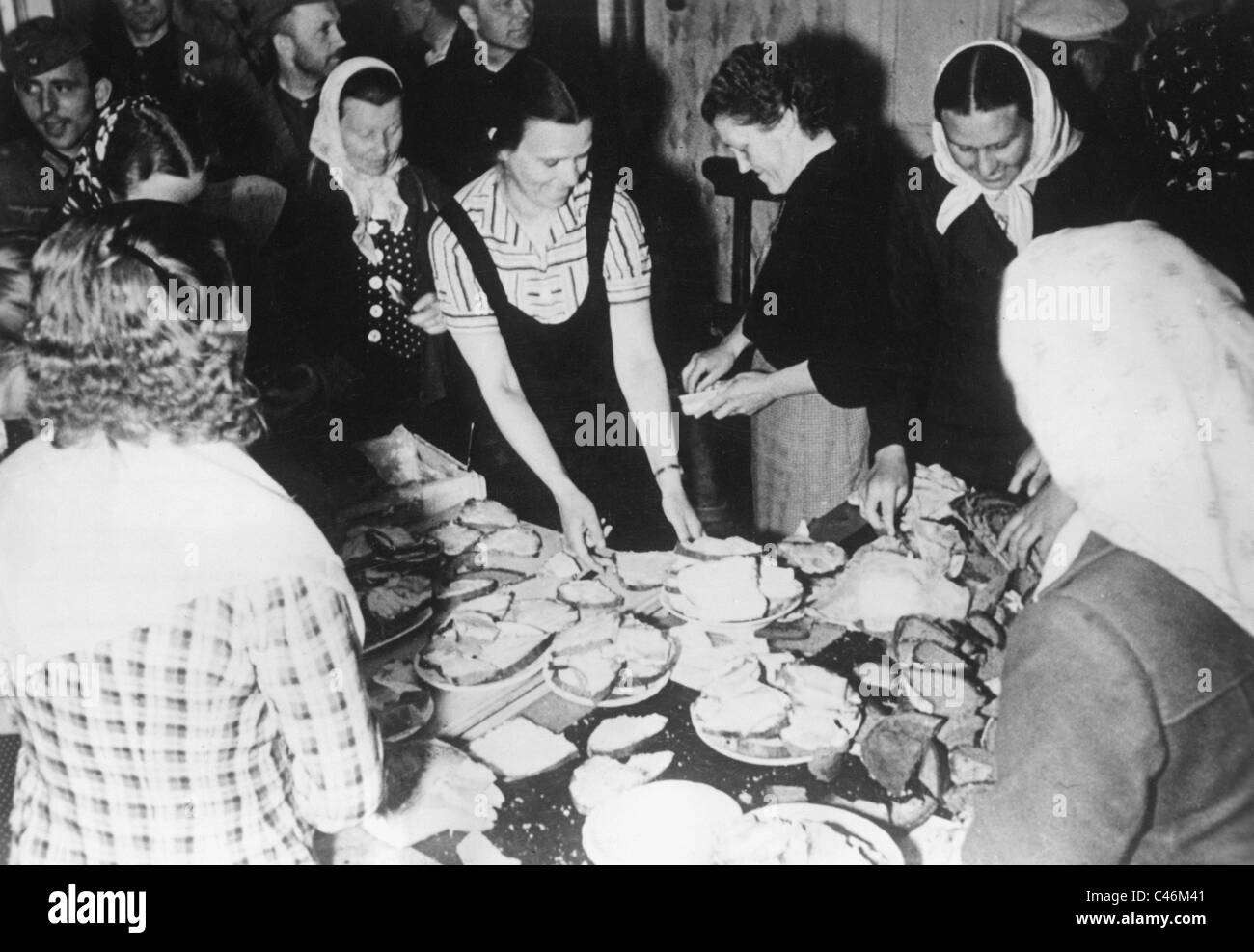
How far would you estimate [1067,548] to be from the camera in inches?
61.0

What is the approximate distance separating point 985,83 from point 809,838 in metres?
1.51

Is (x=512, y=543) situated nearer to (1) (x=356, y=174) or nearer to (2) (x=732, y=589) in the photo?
(2) (x=732, y=589)

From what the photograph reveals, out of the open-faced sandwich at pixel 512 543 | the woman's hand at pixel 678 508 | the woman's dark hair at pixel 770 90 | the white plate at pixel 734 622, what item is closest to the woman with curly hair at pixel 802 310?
the woman's dark hair at pixel 770 90

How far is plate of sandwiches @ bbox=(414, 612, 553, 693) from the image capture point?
1.79 m

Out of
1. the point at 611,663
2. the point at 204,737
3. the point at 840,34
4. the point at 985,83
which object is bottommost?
the point at 611,663

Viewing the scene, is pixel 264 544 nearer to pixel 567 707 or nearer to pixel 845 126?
pixel 567 707

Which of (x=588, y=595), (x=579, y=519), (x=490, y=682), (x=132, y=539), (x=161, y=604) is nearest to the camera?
(x=161, y=604)

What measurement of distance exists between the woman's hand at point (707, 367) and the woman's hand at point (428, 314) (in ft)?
1.82

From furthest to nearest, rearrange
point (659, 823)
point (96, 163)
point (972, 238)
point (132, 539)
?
1. point (972, 238)
2. point (96, 163)
3. point (659, 823)
4. point (132, 539)

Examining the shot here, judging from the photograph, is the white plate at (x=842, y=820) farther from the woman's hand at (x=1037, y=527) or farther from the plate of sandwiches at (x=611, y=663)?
the woman's hand at (x=1037, y=527)

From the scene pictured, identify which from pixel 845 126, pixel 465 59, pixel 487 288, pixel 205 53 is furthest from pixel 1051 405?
pixel 205 53

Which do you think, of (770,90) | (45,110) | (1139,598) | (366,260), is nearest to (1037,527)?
(1139,598)
